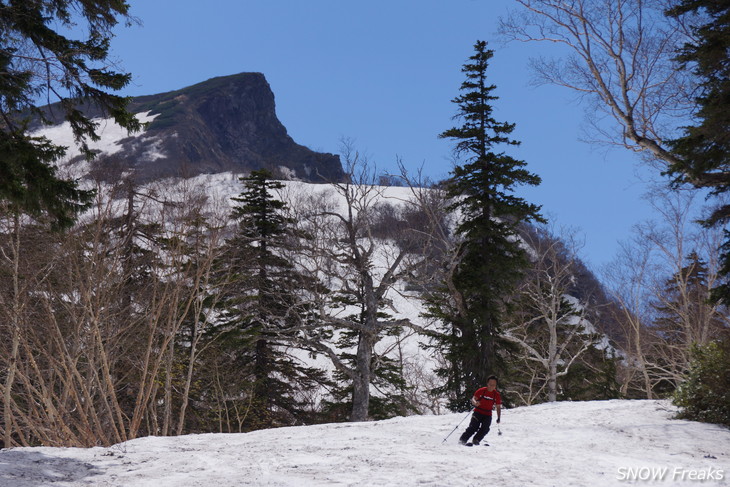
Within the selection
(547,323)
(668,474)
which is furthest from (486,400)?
(547,323)

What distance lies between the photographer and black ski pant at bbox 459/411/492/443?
864 centimetres

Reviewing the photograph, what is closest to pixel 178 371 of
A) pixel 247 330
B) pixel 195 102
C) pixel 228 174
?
pixel 247 330

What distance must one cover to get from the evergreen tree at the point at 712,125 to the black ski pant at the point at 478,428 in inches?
236

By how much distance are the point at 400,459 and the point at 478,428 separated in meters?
2.30

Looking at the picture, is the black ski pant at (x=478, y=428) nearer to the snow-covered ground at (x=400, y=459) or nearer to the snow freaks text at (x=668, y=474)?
the snow-covered ground at (x=400, y=459)

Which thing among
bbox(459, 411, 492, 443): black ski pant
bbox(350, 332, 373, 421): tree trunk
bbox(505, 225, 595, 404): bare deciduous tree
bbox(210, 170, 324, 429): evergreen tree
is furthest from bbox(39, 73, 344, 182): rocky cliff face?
bbox(459, 411, 492, 443): black ski pant

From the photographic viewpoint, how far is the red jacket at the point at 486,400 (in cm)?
893

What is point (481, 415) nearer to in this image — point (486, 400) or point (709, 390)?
point (486, 400)

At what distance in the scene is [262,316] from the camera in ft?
76.0

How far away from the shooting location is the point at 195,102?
7362 inches

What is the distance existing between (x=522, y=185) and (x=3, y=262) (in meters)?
16.7

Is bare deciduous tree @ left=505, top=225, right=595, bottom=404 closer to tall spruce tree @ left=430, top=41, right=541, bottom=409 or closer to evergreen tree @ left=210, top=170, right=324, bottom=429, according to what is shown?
tall spruce tree @ left=430, top=41, right=541, bottom=409

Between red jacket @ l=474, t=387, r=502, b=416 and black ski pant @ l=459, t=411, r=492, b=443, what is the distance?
0.09 metres

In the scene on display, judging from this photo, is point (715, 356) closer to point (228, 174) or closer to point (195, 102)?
point (228, 174)
